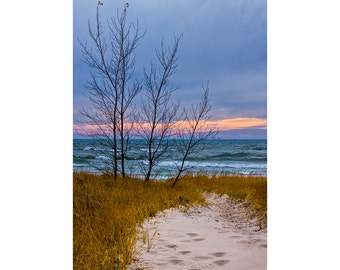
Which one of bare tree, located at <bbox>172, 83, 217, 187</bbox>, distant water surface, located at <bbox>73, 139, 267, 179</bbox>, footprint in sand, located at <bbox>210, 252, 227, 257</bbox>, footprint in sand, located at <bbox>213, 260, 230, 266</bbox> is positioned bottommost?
footprint in sand, located at <bbox>213, 260, 230, 266</bbox>

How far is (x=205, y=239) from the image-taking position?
113 inches

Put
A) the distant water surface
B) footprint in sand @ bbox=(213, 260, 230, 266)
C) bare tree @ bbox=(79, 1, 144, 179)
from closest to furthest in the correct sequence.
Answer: footprint in sand @ bbox=(213, 260, 230, 266)
the distant water surface
bare tree @ bbox=(79, 1, 144, 179)

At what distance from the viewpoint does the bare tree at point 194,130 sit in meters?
2.92

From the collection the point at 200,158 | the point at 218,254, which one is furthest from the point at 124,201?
the point at 218,254

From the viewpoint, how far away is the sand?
2779 mm

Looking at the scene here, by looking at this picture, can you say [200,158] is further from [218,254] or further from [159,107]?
[218,254]

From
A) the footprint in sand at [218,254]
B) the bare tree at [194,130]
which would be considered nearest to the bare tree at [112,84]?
the bare tree at [194,130]

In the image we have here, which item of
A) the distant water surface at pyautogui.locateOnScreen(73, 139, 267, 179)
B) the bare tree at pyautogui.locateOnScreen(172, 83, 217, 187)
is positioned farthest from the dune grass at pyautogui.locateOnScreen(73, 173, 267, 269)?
the bare tree at pyautogui.locateOnScreen(172, 83, 217, 187)

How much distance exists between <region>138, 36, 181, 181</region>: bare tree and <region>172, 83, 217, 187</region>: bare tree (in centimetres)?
7

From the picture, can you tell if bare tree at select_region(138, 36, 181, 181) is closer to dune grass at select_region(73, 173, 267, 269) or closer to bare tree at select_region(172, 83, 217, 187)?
bare tree at select_region(172, 83, 217, 187)

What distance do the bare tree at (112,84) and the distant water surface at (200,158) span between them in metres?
0.06

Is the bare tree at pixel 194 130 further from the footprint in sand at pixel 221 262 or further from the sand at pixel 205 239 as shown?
the footprint in sand at pixel 221 262
